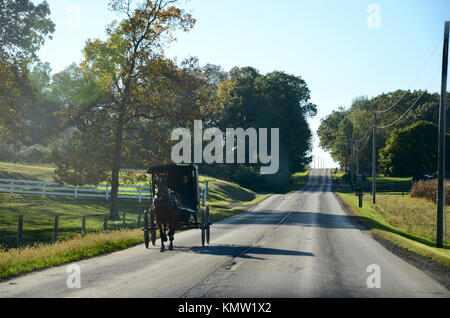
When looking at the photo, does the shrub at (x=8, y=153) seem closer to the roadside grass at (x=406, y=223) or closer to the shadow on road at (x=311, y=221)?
the shadow on road at (x=311, y=221)

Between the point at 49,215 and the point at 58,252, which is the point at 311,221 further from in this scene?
the point at 58,252

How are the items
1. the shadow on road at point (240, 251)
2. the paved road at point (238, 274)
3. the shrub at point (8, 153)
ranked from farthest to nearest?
the shrub at point (8, 153) → the shadow on road at point (240, 251) → the paved road at point (238, 274)

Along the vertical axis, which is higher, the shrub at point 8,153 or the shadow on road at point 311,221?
the shrub at point 8,153

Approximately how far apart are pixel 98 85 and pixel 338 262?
76.6 ft

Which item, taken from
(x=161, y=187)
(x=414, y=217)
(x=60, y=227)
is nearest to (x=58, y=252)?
Answer: (x=161, y=187)

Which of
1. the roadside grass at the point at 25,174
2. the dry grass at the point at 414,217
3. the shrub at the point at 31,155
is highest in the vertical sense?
the shrub at the point at 31,155

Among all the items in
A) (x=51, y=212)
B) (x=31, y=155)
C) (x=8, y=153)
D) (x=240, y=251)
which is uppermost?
(x=8, y=153)

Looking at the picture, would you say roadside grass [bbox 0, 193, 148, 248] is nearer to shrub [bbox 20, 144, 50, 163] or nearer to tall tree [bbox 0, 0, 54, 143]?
tall tree [bbox 0, 0, 54, 143]

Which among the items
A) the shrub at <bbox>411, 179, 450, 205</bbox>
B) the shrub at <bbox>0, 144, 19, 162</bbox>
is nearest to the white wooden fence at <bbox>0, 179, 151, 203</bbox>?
the shrub at <bbox>411, 179, 450, 205</bbox>

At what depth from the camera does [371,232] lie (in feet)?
83.1

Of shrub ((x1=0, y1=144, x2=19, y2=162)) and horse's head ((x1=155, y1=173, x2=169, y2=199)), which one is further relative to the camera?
shrub ((x1=0, y1=144, x2=19, y2=162))

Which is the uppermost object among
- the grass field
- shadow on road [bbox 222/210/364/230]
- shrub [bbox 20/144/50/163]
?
shrub [bbox 20/144/50/163]

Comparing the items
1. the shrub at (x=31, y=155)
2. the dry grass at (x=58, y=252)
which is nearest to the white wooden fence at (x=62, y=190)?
the dry grass at (x=58, y=252)
